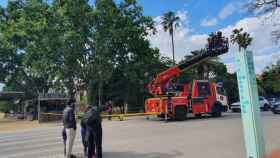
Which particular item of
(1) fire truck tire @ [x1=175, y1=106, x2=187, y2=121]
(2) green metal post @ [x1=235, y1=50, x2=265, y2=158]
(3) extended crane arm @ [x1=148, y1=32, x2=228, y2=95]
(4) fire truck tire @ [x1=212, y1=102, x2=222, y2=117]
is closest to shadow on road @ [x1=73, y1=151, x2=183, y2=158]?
(2) green metal post @ [x1=235, y1=50, x2=265, y2=158]

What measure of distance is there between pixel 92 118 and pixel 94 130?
312 mm

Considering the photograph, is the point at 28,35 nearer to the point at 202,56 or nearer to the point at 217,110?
the point at 202,56

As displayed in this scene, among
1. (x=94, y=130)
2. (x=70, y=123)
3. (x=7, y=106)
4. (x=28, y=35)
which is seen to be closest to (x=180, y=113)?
(x=70, y=123)

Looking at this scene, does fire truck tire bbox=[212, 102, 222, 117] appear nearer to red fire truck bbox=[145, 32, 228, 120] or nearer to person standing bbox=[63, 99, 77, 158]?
red fire truck bbox=[145, 32, 228, 120]

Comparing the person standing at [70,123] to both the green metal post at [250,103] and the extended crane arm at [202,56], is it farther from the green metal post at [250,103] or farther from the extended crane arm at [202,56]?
the extended crane arm at [202,56]

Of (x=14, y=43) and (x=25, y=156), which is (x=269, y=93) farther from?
(x=25, y=156)

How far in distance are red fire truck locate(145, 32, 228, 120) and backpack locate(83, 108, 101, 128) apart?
14085 mm

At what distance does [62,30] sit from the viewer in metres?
32.2

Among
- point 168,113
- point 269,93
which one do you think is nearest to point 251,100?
point 168,113

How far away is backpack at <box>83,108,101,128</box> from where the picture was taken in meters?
8.62

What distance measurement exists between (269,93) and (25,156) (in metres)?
59.4

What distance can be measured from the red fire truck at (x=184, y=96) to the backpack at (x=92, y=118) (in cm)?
1409

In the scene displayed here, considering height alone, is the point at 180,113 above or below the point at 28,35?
below

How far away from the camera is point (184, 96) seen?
23.6 metres
